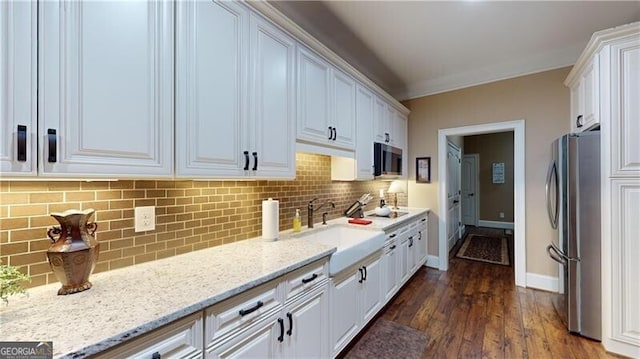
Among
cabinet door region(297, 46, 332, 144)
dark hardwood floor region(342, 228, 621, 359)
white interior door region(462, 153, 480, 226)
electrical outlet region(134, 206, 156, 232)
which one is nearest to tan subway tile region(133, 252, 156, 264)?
electrical outlet region(134, 206, 156, 232)

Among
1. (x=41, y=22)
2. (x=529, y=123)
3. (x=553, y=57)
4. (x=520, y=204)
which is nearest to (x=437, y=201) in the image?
(x=520, y=204)

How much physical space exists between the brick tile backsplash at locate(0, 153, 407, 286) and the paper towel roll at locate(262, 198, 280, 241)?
0.49 ft

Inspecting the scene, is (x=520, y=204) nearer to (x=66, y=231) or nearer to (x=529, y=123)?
(x=529, y=123)

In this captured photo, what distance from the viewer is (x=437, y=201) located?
386 cm

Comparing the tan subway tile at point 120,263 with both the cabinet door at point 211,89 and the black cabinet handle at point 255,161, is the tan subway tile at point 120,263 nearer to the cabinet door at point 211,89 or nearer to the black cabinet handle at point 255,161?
the cabinet door at point 211,89

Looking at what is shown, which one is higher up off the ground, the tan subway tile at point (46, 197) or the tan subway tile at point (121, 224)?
the tan subway tile at point (46, 197)

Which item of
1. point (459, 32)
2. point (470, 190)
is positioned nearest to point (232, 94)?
point (459, 32)

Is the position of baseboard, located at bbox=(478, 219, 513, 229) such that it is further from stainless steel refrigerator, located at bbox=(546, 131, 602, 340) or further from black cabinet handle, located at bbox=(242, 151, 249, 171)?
black cabinet handle, located at bbox=(242, 151, 249, 171)

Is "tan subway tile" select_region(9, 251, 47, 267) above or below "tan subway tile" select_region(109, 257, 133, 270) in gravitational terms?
above

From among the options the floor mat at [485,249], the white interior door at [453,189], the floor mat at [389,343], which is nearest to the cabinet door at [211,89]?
the floor mat at [389,343]

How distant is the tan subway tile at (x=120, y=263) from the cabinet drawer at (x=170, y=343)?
60cm

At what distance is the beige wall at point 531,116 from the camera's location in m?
3.12

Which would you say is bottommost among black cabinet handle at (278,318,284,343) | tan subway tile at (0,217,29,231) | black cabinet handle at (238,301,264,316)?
black cabinet handle at (278,318,284,343)

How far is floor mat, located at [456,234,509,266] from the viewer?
14.0 ft
